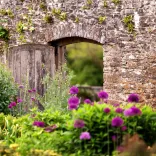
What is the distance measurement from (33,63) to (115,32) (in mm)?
2045

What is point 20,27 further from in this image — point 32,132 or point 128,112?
point 128,112

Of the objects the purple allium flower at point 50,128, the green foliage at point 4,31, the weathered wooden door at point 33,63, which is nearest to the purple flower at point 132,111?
the purple allium flower at point 50,128

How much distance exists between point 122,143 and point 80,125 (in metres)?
0.46

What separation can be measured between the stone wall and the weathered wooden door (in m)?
0.20

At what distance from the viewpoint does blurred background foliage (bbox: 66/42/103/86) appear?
80.0 feet

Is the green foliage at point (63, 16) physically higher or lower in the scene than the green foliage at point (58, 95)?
higher

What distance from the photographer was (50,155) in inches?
222

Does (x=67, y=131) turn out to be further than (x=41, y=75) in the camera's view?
No

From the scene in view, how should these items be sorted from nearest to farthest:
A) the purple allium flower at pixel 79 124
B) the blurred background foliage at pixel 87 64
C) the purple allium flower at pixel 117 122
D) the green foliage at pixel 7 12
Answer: the purple allium flower at pixel 117 122 < the purple allium flower at pixel 79 124 < the green foliage at pixel 7 12 < the blurred background foliage at pixel 87 64

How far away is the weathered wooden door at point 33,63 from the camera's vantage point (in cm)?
1123

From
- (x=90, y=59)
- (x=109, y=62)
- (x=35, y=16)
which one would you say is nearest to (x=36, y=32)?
(x=35, y=16)

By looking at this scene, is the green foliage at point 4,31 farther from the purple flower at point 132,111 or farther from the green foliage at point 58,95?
the purple flower at point 132,111

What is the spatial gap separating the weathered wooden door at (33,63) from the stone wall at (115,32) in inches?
7.7

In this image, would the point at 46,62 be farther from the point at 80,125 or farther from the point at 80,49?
the point at 80,49
